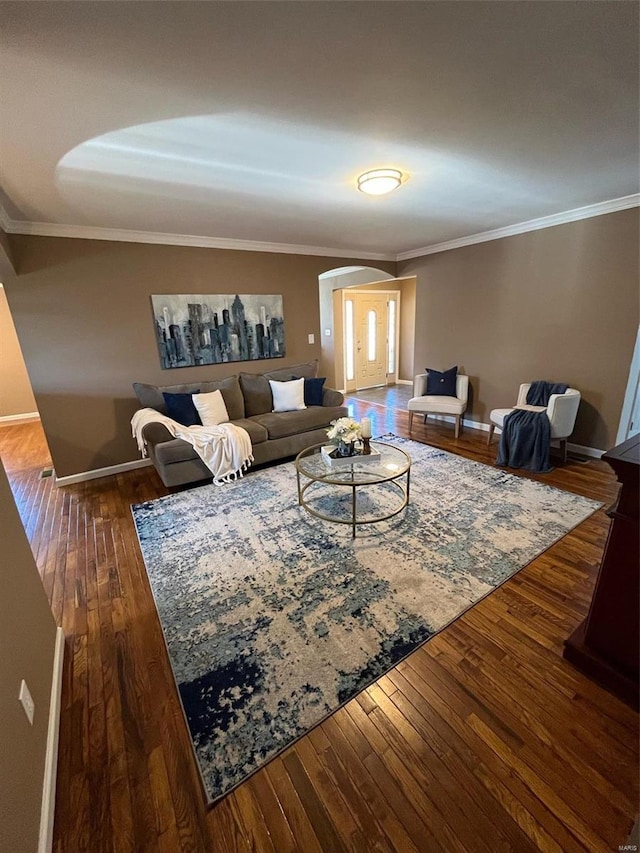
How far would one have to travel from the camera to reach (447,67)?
134 cm

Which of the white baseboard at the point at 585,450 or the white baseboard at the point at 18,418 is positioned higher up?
the white baseboard at the point at 18,418

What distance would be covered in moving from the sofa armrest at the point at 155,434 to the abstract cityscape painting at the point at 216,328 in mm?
984

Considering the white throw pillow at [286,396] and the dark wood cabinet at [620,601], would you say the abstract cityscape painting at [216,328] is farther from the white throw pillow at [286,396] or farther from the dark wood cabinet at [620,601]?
the dark wood cabinet at [620,601]

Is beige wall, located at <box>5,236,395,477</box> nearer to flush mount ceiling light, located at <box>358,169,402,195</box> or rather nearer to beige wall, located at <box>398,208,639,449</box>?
flush mount ceiling light, located at <box>358,169,402,195</box>

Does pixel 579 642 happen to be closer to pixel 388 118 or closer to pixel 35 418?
pixel 388 118

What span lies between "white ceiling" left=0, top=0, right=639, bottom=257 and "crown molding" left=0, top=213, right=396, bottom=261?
250mm

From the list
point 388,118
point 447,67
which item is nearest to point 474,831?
point 447,67

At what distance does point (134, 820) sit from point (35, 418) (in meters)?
7.07

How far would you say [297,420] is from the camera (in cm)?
386

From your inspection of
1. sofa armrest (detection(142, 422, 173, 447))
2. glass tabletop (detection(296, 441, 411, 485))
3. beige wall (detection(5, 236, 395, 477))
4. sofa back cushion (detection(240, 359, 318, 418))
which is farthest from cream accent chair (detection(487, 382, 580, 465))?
beige wall (detection(5, 236, 395, 477))

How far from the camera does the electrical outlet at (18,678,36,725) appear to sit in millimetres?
1104

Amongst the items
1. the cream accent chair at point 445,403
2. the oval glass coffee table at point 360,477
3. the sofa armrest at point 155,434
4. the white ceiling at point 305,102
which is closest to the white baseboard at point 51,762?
the oval glass coffee table at point 360,477

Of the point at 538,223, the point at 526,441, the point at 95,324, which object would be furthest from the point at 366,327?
the point at 95,324

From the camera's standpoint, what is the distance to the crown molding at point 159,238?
3.05 m
